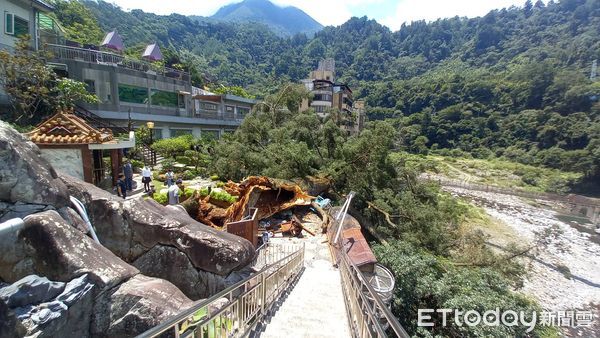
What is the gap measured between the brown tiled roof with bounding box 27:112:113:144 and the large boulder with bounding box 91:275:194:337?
615cm

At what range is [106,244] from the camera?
6000 millimetres

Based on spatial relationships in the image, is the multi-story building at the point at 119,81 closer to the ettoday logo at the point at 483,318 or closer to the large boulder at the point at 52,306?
the large boulder at the point at 52,306

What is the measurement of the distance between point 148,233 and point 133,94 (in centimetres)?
2147

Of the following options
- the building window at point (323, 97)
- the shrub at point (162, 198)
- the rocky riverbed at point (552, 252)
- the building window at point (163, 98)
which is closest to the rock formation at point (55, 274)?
the shrub at point (162, 198)

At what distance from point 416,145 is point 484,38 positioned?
95.1 meters

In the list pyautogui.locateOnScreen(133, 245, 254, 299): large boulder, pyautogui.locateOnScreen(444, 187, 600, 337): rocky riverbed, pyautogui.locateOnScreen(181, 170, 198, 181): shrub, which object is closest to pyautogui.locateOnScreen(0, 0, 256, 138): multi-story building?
pyautogui.locateOnScreen(181, 170, 198, 181): shrub

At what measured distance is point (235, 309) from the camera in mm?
4145

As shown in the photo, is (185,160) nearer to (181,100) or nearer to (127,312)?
(181,100)

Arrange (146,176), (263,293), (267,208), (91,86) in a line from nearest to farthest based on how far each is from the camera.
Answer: (263,293), (146,176), (267,208), (91,86)

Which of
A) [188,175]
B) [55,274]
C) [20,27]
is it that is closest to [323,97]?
[188,175]

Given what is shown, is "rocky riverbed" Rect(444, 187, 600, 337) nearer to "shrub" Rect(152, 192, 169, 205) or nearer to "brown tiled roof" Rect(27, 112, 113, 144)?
"shrub" Rect(152, 192, 169, 205)

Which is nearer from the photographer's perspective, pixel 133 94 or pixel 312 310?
pixel 312 310

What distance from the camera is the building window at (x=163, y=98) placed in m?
25.0

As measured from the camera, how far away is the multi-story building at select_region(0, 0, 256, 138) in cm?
1763
